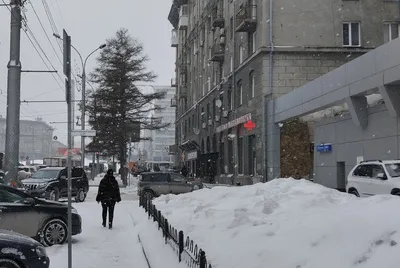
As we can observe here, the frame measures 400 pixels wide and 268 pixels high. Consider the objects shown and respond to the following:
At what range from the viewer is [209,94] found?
49.1m

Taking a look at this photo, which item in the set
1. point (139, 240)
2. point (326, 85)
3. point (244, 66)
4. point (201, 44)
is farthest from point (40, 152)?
point (139, 240)

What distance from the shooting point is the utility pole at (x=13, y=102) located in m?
15.6

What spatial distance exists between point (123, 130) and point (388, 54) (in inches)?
1135

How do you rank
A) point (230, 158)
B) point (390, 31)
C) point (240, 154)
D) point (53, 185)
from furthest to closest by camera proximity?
point (230, 158), point (240, 154), point (390, 31), point (53, 185)

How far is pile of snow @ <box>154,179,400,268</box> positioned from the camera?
4.82 meters

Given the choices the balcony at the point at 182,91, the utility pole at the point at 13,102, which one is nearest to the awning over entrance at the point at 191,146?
the balcony at the point at 182,91

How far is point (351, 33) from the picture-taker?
3288 centimetres

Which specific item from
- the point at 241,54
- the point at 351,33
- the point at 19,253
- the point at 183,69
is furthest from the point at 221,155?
the point at 19,253

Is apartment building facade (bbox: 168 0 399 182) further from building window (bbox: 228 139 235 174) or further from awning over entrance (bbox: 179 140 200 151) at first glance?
awning over entrance (bbox: 179 140 200 151)

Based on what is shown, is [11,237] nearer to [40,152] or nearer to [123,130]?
[123,130]

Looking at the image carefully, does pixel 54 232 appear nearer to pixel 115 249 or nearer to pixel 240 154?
pixel 115 249

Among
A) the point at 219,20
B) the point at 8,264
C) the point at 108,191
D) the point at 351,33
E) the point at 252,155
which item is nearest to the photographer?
the point at 8,264

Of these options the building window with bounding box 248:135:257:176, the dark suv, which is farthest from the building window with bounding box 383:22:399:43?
the dark suv

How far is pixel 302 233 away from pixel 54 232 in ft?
21.5
